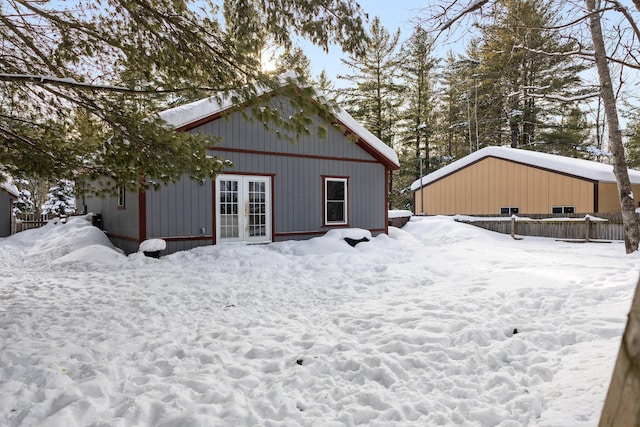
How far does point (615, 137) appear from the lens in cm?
925

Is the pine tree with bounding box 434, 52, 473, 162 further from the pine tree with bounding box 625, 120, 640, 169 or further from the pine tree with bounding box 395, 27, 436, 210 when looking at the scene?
the pine tree with bounding box 625, 120, 640, 169

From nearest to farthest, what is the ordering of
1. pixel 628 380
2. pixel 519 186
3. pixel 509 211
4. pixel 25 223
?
pixel 628 380, pixel 519 186, pixel 509 211, pixel 25 223

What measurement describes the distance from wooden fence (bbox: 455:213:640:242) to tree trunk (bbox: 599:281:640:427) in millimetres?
15010

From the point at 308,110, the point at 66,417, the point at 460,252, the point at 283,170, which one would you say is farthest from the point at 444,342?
the point at 283,170

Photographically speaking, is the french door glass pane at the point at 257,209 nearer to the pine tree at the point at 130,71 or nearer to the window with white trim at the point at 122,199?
the window with white trim at the point at 122,199

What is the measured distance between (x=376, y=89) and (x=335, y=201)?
52.4ft

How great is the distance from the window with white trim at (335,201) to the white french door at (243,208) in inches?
81.6

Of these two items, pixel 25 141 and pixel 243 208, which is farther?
pixel 243 208

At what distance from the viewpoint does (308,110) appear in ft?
13.4

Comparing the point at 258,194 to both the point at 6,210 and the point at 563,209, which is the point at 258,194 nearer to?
the point at 563,209

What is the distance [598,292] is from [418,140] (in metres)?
23.3

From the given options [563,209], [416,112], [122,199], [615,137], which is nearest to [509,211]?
[563,209]

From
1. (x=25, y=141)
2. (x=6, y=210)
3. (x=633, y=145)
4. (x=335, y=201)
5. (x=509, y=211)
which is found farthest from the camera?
(x=633, y=145)

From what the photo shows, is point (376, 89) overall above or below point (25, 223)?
above
